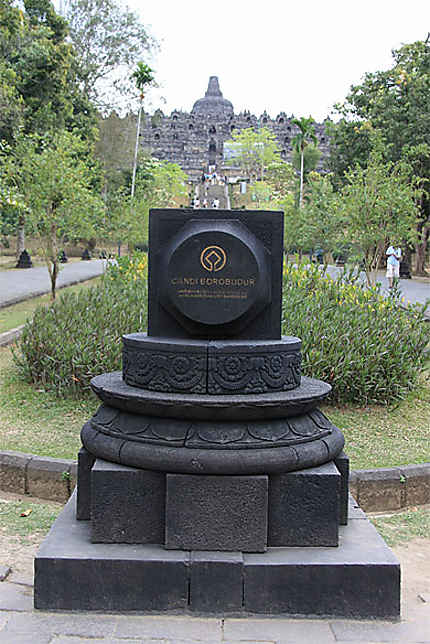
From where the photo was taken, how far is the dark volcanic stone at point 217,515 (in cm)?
303

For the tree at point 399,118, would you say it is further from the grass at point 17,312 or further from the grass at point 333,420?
the grass at point 333,420

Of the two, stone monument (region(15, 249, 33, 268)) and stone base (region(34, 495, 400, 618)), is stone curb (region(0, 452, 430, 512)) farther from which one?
stone monument (region(15, 249, 33, 268))

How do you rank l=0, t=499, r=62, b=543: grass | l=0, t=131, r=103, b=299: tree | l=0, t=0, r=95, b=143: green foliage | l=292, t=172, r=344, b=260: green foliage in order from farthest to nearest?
l=292, t=172, r=344, b=260: green foliage < l=0, t=0, r=95, b=143: green foliage < l=0, t=131, r=103, b=299: tree < l=0, t=499, r=62, b=543: grass

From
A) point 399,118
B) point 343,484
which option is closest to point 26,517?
point 343,484

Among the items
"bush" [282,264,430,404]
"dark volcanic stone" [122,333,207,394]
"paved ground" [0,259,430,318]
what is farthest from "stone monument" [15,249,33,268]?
"dark volcanic stone" [122,333,207,394]

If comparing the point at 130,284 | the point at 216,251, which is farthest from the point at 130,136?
the point at 216,251

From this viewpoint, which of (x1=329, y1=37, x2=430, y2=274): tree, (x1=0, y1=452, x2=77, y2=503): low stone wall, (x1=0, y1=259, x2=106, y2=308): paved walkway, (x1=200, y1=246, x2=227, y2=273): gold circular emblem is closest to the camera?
(x1=200, y1=246, x2=227, y2=273): gold circular emblem

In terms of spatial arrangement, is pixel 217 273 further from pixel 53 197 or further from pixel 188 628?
pixel 53 197

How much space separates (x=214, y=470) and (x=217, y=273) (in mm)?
975

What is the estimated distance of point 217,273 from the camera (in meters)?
3.33

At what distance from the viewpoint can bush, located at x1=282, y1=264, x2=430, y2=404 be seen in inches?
247

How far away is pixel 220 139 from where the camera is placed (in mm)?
92312

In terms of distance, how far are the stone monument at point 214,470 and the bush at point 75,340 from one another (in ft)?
9.61

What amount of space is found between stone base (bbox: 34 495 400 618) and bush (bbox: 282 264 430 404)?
3.35m
